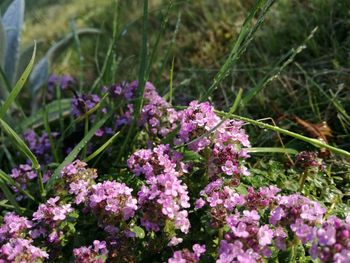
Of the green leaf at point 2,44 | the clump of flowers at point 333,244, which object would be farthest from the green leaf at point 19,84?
the clump of flowers at point 333,244

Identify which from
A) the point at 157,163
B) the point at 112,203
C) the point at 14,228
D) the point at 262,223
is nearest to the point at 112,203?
A: the point at 112,203

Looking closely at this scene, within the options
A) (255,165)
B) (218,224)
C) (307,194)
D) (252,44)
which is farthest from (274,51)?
(218,224)

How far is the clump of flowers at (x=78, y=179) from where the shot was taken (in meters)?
1.73

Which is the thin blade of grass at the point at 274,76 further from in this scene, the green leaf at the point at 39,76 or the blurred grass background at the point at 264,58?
the green leaf at the point at 39,76

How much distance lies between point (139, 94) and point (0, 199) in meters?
0.65

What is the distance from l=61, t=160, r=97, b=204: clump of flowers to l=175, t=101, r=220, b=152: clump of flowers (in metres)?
0.33

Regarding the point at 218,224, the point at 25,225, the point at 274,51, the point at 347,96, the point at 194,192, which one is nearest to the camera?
the point at 218,224

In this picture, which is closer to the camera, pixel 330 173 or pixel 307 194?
pixel 307 194

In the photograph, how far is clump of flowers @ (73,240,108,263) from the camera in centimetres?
153

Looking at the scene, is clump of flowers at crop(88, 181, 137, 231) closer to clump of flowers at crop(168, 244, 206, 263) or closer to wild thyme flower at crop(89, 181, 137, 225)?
wild thyme flower at crop(89, 181, 137, 225)

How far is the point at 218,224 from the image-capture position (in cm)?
159

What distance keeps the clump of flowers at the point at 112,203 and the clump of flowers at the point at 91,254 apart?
3.3 inches

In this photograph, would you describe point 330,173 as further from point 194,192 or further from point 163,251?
point 163,251

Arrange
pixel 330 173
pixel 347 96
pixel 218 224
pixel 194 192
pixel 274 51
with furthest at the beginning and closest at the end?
pixel 274 51, pixel 347 96, pixel 330 173, pixel 194 192, pixel 218 224
